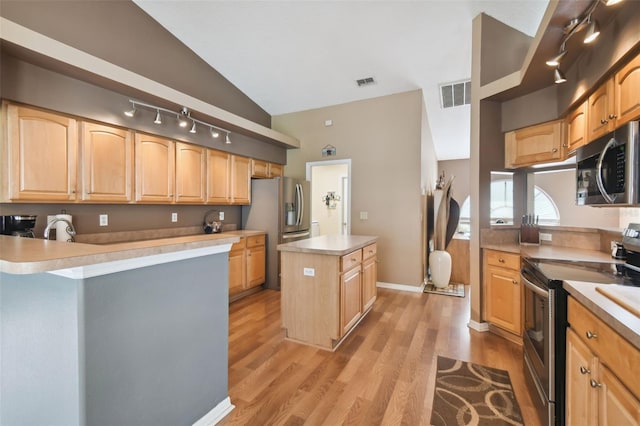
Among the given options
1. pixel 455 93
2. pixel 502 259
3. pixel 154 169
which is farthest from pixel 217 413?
pixel 455 93

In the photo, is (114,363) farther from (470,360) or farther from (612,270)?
(612,270)

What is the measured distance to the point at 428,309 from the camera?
3605mm

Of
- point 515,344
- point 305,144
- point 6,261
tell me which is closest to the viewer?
point 6,261

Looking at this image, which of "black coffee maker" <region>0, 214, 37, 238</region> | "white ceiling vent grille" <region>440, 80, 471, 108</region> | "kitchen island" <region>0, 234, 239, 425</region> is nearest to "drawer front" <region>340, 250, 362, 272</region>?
"kitchen island" <region>0, 234, 239, 425</region>

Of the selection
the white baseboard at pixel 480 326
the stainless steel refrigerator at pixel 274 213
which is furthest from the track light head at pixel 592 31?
the stainless steel refrigerator at pixel 274 213

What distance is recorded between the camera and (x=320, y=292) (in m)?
2.61

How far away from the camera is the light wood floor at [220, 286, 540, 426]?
1770 mm

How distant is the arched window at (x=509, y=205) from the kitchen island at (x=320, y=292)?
1.72 m

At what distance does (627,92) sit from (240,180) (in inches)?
168

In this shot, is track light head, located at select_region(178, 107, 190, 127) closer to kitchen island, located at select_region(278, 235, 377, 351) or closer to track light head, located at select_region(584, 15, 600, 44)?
kitchen island, located at select_region(278, 235, 377, 351)

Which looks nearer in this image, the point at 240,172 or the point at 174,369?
the point at 174,369

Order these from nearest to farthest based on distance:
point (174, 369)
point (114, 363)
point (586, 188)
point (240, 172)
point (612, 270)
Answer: point (114, 363)
point (174, 369)
point (612, 270)
point (586, 188)
point (240, 172)

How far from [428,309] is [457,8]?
3.56m

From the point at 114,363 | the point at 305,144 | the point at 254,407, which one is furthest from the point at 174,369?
the point at 305,144
